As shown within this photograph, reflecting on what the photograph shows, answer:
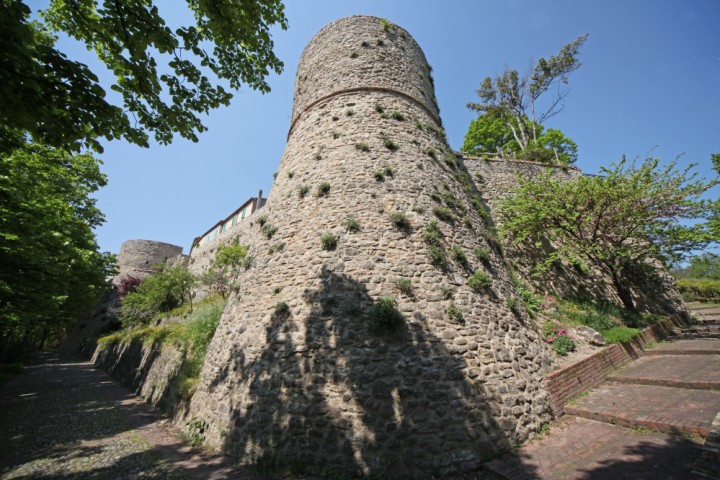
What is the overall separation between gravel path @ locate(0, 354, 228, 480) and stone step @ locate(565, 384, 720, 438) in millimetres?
7111

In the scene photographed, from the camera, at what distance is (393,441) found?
4734 millimetres

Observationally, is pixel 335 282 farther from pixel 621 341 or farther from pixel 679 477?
pixel 621 341

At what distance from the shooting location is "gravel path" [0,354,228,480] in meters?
5.53

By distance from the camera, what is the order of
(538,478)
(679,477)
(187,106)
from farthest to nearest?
(187,106) → (538,478) → (679,477)

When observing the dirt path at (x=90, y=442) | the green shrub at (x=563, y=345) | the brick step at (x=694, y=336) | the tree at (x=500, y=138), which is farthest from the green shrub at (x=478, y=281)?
the tree at (x=500, y=138)

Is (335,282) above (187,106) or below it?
below

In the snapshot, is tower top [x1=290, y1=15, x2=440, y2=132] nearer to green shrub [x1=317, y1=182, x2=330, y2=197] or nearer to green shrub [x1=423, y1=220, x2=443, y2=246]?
green shrub [x1=317, y1=182, x2=330, y2=197]

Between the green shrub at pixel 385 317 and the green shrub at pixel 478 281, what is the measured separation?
7.34 ft

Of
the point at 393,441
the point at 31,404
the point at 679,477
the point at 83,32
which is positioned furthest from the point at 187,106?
the point at 31,404

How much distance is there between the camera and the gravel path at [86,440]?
553 cm

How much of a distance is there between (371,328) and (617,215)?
1198cm

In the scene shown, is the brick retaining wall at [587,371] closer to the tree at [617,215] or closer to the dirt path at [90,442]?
the tree at [617,215]

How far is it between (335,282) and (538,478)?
481 cm

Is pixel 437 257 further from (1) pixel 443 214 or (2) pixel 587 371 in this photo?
(2) pixel 587 371
